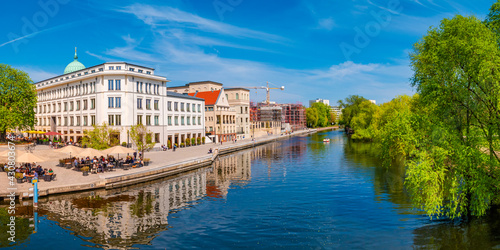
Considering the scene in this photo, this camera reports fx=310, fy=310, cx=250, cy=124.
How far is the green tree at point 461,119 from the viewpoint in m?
18.4

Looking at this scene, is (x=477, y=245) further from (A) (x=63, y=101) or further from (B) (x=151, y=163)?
(A) (x=63, y=101)

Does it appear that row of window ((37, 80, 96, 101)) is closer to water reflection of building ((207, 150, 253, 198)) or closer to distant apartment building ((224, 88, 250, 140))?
water reflection of building ((207, 150, 253, 198))

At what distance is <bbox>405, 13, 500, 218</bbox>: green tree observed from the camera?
1844 cm

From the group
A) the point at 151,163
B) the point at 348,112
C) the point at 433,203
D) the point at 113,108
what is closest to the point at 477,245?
the point at 433,203

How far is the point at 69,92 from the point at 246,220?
6505cm

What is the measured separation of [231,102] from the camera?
4488 inches

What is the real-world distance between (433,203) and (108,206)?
24.0 m

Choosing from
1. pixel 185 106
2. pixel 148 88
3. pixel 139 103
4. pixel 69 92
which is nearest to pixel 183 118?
pixel 185 106

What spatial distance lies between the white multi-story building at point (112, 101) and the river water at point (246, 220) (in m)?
30.0

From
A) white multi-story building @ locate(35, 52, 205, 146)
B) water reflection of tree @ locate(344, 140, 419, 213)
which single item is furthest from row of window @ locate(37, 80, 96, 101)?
water reflection of tree @ locate(344, 140, 419, 213)

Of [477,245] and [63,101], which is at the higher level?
[63,101]

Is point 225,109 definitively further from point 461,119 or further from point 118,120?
point 461,119

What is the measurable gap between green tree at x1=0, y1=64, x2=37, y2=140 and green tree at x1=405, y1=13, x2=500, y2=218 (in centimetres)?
6537

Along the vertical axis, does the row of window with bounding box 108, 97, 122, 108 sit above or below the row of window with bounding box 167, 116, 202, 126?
above
